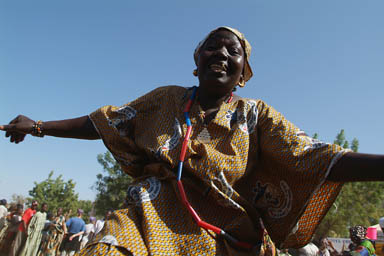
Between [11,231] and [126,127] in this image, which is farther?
[11,231]

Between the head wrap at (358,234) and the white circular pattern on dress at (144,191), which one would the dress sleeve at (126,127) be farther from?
the head wrap at (358,234)

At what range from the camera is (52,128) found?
1952mm

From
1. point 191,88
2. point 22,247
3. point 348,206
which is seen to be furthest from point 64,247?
point 348,206

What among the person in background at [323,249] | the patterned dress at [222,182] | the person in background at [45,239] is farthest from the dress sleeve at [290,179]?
the person in background at [45,239]

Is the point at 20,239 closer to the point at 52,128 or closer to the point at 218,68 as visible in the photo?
the point at 52,128

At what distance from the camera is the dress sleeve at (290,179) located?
5.07 feet

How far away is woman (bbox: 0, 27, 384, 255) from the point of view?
1.46m

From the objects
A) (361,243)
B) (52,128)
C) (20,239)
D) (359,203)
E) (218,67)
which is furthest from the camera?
(359,203)

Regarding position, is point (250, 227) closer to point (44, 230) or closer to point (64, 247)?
point (64, 247)

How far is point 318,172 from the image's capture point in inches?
59.7

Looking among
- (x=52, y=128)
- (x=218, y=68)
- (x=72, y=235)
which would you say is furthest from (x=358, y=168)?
(x=72, y=235)

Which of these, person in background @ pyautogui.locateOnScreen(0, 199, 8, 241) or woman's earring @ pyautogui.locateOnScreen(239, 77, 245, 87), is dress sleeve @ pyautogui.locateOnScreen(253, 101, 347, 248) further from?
person in background @ pyautogui.locateOnScreen(0, 199, 8, 241)

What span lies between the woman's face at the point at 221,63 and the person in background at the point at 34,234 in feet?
31.5

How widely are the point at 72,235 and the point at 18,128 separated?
8641mm
